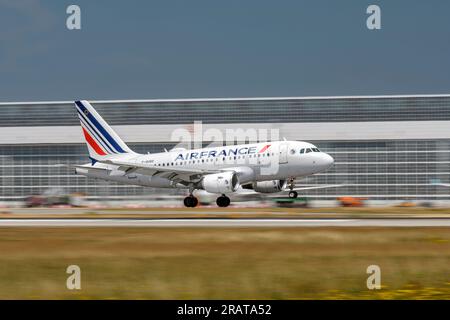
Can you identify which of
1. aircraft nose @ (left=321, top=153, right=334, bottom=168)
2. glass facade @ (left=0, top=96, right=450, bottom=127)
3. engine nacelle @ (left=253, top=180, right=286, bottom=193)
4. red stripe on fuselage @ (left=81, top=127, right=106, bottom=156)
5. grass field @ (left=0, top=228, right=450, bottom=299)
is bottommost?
grass field @ (left=0, top=228, right=450, bottom=299)

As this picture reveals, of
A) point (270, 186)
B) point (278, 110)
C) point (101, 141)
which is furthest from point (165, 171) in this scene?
point (278, 110)

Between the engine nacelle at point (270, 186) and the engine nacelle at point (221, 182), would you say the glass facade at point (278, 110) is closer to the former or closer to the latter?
the engine nacelle at point (270, 186)

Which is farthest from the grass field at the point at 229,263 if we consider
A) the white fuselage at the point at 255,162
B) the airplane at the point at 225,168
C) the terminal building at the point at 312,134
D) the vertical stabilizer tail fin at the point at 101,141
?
the terminal building at the point at 312,134

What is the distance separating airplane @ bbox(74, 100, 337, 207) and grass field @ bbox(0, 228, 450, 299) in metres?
23.6

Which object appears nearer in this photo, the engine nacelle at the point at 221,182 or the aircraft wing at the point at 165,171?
the engine nacelle at the point at 221,182

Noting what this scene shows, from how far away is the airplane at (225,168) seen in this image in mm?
62031

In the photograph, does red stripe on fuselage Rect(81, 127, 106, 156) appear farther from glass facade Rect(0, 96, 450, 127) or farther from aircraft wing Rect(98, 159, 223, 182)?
glass facade Rect(0, 96, 450, 127)

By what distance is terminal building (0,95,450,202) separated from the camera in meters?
114

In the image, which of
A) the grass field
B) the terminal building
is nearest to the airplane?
the grass field

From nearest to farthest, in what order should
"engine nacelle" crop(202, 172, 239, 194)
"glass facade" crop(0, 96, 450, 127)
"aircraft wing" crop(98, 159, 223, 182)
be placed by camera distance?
"engine nacelle" crop(202, 172, 239, 194)
"aircraft wing" crop(98, 159, 223, 182)
"glass facade" crop(0, 96, 450, 127)

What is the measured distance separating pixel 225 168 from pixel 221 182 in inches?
165

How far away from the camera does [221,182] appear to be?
2356 inches

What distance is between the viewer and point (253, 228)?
40219mm
